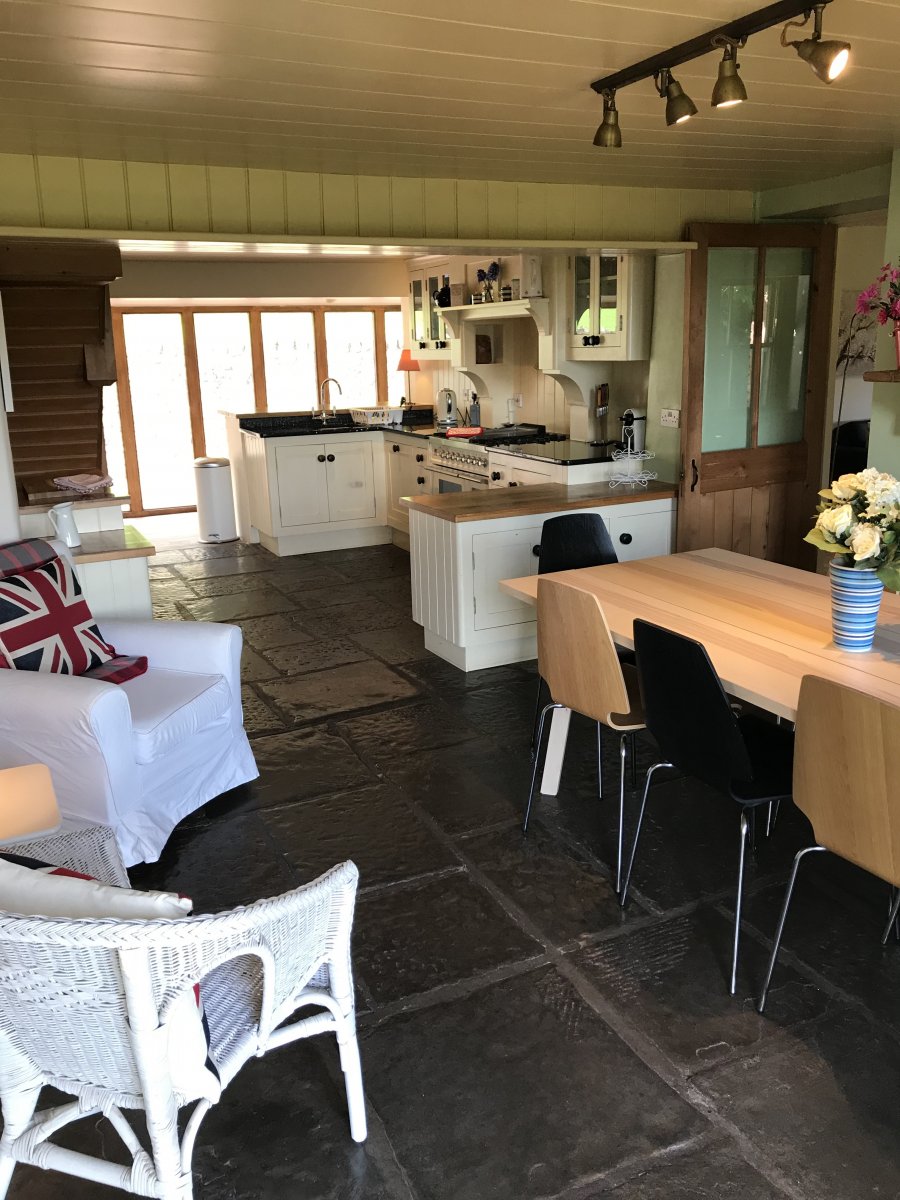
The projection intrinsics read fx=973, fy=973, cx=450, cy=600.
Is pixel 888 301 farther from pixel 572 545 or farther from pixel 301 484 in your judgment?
pixel 301 484

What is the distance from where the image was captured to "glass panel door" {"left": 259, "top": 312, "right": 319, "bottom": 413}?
947 centimetres

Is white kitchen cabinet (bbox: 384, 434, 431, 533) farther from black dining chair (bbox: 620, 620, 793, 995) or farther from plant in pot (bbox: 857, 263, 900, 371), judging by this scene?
black dining chair (bbox: 620, 620, 793, 995)

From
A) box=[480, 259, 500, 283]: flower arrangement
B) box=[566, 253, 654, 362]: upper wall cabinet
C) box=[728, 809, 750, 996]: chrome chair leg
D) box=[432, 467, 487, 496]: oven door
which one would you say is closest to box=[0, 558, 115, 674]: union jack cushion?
box=[728, 809, 750, 996]: chrome chair leg

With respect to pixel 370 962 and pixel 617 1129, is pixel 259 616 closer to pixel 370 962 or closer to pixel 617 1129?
pixel 370 962

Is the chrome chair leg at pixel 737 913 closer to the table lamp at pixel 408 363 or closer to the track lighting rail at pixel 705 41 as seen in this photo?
the track lighting rail at pixel 705 41

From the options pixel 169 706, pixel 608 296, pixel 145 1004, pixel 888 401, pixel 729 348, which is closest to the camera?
pixel 145 1004

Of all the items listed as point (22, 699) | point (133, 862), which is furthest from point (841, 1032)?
point (22, 699)

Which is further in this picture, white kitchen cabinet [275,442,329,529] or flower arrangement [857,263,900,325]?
white kitchen cabinet [275,442,329,529]

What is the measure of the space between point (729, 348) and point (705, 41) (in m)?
2.84

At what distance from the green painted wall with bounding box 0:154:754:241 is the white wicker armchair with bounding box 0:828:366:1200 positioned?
306 centimetres

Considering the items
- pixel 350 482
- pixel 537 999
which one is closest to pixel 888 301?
pixel 537 999

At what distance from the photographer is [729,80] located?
2.50 metres

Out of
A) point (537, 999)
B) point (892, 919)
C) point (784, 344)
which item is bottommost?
point (537, 999)

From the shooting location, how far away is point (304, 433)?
754 centimetres
